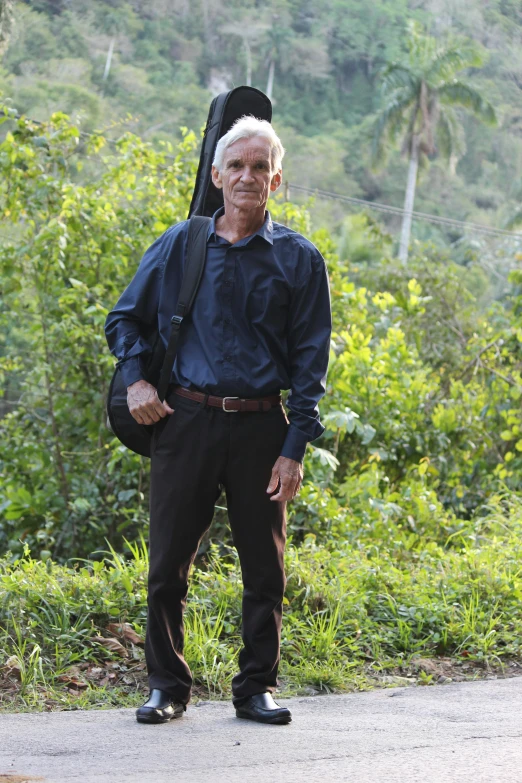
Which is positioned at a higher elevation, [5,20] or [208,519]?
[5,20]

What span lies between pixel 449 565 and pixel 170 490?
2.48 metres

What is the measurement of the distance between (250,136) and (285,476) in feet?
3.88

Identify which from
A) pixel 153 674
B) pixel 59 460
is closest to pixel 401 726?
pixel 153 674

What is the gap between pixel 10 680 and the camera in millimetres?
4227

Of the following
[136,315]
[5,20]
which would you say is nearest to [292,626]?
[136,315]

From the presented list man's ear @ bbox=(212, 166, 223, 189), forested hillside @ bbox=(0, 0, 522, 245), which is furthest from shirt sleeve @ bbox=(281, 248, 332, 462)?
forested hillside @ bbox=(0, 0, 522, 245)

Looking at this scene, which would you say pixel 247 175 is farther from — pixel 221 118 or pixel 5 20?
pixel 5 20

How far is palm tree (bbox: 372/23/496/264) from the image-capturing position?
145ft

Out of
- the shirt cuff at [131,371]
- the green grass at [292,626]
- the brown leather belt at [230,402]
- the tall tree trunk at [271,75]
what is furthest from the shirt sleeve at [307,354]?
the tall tree trunk at [271,75]

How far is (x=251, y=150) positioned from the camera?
372cm

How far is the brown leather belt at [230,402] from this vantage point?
146 inches

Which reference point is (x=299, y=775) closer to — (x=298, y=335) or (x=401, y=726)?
(x=401, y=726)

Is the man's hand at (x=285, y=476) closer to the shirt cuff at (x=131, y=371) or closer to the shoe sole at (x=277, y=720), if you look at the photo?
the shirt cuff at (x=131, y=371)

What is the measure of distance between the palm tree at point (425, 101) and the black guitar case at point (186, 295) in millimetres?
39284
